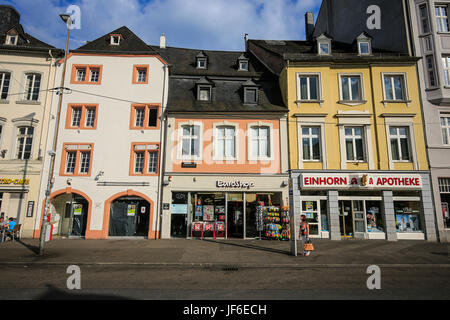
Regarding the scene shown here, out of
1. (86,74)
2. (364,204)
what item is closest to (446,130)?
(364,204)

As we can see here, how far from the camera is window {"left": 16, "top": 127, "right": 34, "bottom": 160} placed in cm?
1638

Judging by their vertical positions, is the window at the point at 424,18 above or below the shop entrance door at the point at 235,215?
above

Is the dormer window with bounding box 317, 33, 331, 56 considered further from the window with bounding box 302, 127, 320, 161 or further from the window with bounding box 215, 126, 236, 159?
the window with bounding box 215, 126, 236, 159

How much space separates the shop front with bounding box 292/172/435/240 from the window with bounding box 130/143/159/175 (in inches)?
364

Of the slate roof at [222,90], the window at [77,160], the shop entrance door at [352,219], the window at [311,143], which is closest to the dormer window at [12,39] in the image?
the window at [77,160]

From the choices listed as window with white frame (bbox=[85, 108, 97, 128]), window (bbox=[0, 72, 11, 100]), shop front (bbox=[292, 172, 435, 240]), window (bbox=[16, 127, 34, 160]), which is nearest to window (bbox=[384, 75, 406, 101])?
shop front (bbox=[292, 172, 435, 240])

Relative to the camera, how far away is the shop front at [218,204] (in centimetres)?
1562

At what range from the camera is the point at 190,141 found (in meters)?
16.5

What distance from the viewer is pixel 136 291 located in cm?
617

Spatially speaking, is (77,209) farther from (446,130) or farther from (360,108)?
(446,130)

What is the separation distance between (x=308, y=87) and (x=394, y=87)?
586 cm

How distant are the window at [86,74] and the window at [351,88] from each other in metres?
17.1

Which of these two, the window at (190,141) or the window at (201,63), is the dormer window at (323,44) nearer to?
the window at (201,63)

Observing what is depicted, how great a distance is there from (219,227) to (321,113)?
1010 cm
